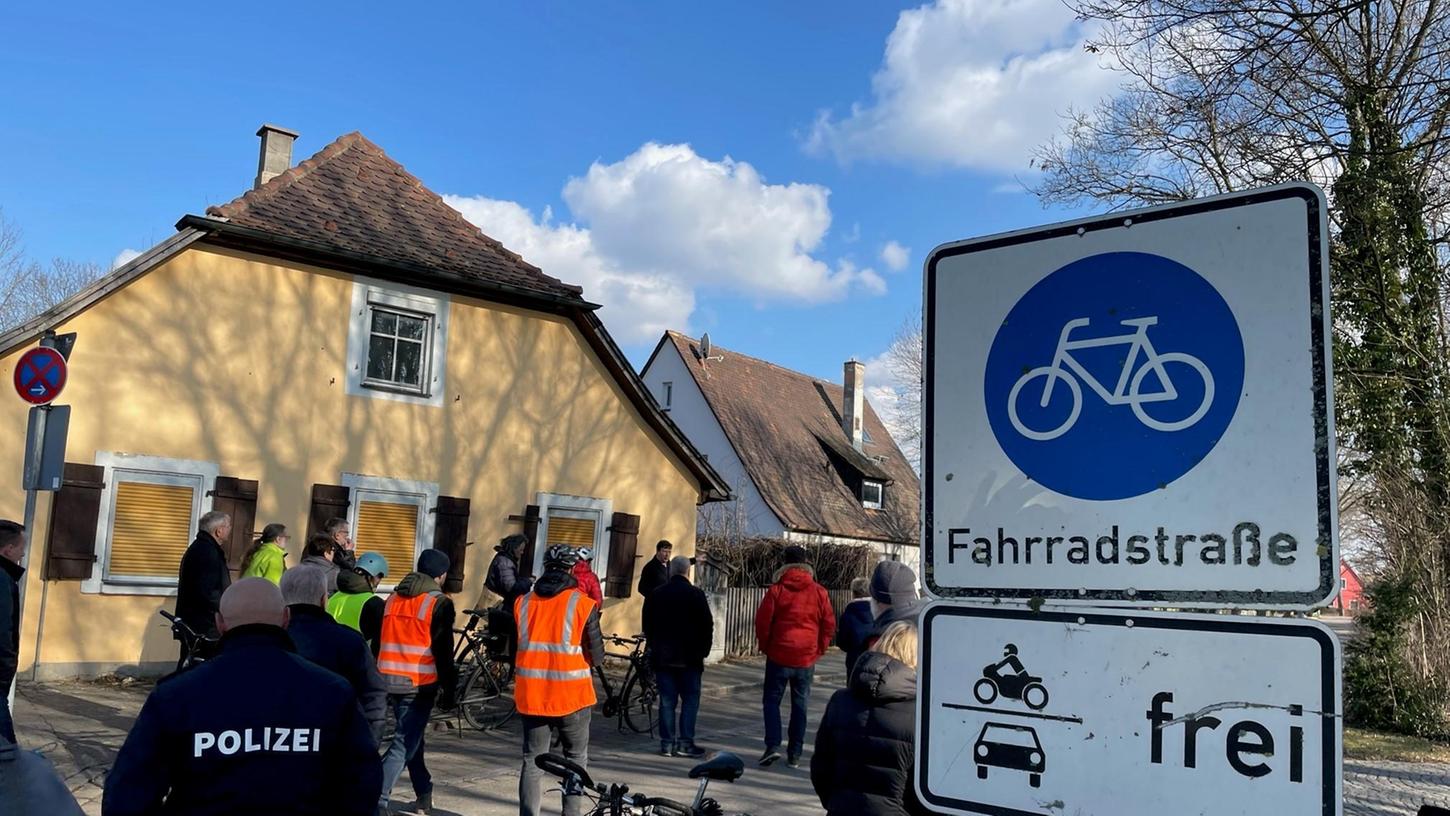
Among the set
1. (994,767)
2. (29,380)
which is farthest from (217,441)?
(994,767)

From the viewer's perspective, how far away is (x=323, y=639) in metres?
5.88

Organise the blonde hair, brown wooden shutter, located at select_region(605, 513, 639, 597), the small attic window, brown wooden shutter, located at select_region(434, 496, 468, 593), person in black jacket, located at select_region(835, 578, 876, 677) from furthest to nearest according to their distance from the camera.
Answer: the small attic window < brown wooden shutter, located at select_region(605, 513, 639, 597) < brown wooden shutter, located at select_region(434, 496, 468, 593) < person in black jacket, located at select_region(835, 578, 876, 677) < the blonde hair

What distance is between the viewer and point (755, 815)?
8562 mm

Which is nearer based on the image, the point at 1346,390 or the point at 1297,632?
the point at 1297,632

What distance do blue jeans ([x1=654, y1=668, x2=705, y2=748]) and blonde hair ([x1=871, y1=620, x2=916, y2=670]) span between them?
6.38 metres

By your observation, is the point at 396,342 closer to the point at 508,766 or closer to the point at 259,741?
the point at 508,766

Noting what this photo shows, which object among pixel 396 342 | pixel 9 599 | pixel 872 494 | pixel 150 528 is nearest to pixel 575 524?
pixel 396 342

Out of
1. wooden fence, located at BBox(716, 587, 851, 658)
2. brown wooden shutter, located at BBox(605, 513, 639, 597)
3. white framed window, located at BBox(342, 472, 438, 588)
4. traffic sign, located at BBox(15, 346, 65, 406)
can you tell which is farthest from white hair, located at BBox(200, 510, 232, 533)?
wooden fence, located at BBox(716, 587, 851, 658)

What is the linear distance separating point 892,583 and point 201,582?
5923mm

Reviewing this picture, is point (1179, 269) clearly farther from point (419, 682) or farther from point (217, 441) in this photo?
point (217, 441)

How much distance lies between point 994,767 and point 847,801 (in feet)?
8.28

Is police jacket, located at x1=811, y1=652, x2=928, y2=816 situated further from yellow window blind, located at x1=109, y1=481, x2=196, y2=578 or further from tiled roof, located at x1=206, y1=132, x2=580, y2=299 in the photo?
tiled roof, located at x1=206, y1=132, x2=580, y2=299

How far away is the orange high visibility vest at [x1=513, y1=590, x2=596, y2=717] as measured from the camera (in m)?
7.21

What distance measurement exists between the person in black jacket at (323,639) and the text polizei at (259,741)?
8.56ft
